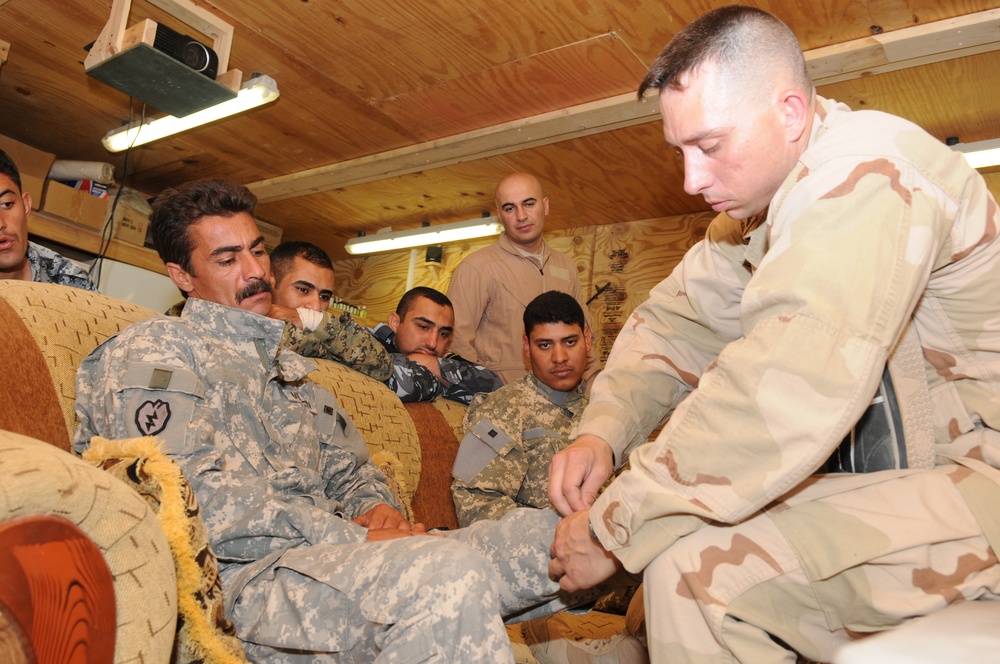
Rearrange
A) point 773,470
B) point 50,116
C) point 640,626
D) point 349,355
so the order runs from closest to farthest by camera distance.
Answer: point 773,470 < point 640,626 < point 349,355 < point 50,116

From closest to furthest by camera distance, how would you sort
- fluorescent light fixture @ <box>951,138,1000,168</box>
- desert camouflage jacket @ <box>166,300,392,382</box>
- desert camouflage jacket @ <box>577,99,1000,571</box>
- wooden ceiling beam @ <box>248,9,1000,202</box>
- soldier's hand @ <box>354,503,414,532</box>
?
desert camouflage jacket @ <box>577,99,1000,571</box>
soldier's hand @ <box>354,503,414,532</box>
desert camouflage jacket @ <box>166,300,392,382</box>
wooden ceiling beam @ <box>248,9,1000,202</box>
fluorescent light fixture @ <box>951,138,1000,168</box>

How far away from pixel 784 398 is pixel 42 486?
860 millimetres

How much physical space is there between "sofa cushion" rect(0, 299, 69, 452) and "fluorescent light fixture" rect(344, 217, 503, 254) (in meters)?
3.57

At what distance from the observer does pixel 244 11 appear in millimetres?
3146

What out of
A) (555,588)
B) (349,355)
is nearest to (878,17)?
(349,355)

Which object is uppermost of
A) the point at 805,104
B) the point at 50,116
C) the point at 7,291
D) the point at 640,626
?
the point at 50,116

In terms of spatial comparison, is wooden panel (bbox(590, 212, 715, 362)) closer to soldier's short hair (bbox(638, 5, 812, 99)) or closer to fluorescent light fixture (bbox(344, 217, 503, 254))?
fluorescent light fixture (bbox(344, 217, 503, 254))

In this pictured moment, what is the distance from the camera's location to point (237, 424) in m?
1.64

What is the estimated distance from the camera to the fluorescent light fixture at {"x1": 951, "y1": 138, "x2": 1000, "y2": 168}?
141 inches

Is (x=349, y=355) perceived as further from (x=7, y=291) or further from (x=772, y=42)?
(x=772, y=42)

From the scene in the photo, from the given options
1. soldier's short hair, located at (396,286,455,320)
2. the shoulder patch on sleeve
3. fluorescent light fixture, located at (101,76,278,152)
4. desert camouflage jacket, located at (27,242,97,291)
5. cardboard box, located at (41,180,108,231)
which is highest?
fluorescent light fixture, located at (101,76,278,152)

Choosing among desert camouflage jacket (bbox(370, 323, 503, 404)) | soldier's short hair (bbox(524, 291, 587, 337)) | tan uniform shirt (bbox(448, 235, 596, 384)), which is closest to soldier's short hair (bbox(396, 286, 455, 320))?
desert camouflage jacket (bbox(370, 323, 503, 404))

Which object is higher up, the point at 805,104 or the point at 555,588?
the point at 805,104

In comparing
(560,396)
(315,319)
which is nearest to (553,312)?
(560,396)
